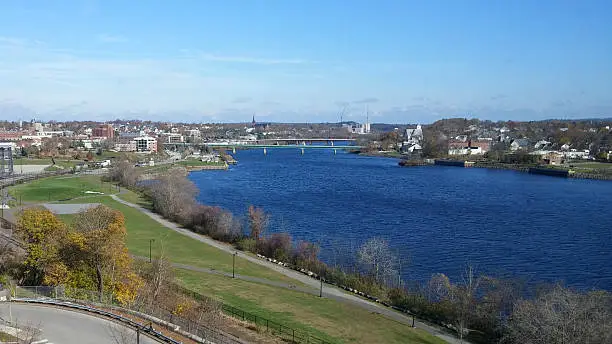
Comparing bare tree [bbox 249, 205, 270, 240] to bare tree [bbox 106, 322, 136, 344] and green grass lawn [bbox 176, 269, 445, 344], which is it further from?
bare tree [bbox 106, 322, 136, 344]

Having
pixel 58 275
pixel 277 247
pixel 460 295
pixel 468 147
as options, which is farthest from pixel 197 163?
pixel 58 275

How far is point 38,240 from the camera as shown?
10.3 metres

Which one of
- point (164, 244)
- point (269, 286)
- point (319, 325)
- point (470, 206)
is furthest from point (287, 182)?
point (319, 325)

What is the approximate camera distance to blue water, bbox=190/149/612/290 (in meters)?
16.1

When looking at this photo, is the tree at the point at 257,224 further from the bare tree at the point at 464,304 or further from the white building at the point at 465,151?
the white building at the point at 465,151

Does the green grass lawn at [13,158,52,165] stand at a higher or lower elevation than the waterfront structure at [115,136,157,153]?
lower

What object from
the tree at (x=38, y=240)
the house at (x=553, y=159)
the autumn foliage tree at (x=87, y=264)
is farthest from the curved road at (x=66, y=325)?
the house at (x=553, y=159)

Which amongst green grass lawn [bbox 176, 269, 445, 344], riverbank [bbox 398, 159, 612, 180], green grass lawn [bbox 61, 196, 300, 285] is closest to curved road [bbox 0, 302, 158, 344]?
green grass lawn [bbox 176, 269, 445, 344]

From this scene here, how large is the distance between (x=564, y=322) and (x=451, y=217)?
Result: 15203 mm

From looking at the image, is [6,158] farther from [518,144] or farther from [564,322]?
[518,144]

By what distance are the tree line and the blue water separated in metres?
1.02

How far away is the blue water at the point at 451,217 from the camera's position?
1611 cm

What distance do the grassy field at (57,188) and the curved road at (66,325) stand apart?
19877mm

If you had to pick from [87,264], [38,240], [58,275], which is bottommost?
[58,275]
